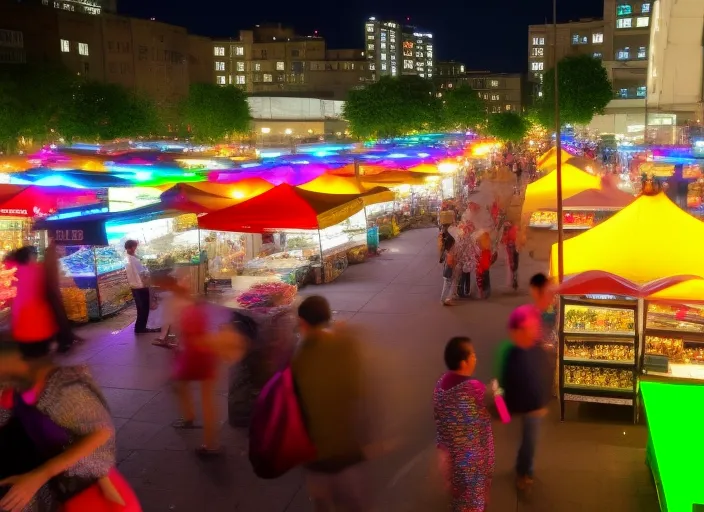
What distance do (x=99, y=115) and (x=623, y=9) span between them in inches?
3038

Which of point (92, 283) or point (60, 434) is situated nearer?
point (60, 434)

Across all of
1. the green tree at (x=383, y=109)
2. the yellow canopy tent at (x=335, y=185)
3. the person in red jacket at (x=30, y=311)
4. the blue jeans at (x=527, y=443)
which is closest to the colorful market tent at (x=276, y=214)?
the person in red jacket at (x=30, y=311)

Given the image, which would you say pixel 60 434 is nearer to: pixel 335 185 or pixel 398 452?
pixel 398 452

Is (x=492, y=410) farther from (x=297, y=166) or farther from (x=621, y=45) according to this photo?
(x=621, y=45)

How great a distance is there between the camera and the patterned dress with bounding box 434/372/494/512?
4555mm

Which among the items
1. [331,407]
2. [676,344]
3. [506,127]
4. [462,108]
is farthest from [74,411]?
[462,108]

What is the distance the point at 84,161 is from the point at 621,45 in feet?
296

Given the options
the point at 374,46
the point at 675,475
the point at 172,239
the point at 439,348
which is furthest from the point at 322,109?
the point at 374,46

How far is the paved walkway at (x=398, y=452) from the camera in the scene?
19.1 feet

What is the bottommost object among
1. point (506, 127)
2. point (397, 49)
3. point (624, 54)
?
point (506, 127)

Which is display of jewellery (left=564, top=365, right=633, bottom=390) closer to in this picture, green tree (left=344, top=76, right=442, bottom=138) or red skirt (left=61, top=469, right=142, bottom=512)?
red skirt (left=61, top=469, right=142, bottom=512)

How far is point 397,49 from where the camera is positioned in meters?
165

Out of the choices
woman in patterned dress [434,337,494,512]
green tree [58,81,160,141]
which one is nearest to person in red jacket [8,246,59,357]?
woman in patterned dress [434,337,494,512]

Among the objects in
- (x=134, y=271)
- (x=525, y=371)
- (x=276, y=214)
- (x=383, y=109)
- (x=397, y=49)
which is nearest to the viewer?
(x=525, y=371)
